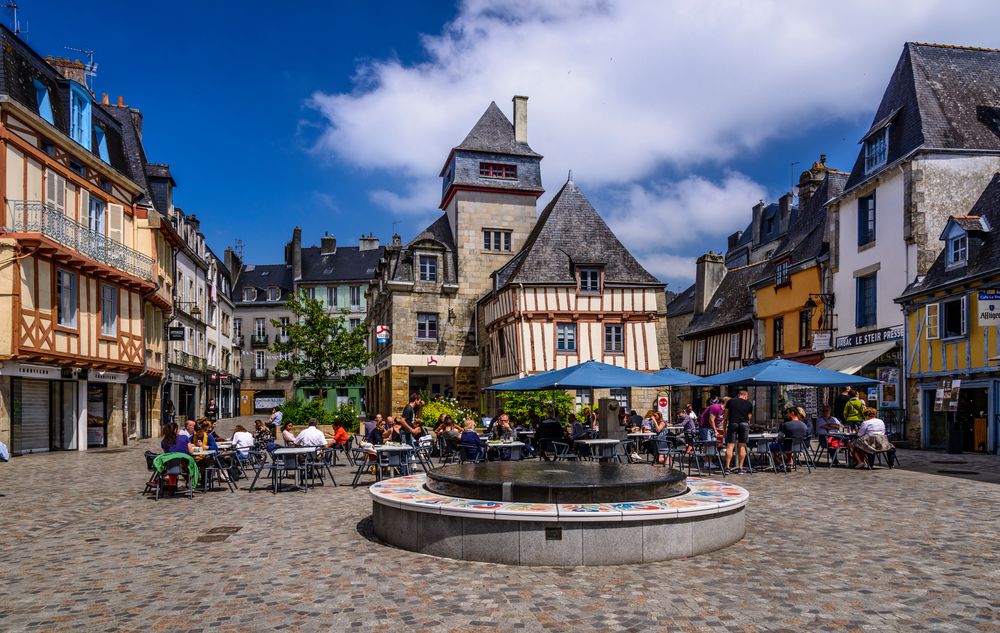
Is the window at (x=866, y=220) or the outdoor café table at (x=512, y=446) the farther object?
the window at (x=866, y=220)

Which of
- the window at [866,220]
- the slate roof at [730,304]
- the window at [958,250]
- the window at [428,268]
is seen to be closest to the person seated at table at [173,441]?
the window at [958,250]

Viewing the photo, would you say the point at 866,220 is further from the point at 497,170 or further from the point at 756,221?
the point at 756,221

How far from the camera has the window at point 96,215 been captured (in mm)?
21016

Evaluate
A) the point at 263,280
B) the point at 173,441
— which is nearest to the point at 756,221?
the point at 263,280

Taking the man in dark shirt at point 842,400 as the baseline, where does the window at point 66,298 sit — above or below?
above

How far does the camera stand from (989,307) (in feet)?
51.0

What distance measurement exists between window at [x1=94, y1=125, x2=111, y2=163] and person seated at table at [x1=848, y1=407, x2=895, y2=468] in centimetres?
1986

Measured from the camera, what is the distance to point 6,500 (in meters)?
10.5

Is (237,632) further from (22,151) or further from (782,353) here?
(782,353)

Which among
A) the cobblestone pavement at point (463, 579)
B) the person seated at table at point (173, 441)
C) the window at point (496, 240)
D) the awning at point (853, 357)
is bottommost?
the cobblestone pavement at point (463, 579)

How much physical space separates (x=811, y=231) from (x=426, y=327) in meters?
14.4

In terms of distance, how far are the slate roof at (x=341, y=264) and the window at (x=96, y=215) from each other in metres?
33.8

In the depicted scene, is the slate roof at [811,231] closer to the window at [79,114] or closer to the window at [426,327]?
the window at [426,327]

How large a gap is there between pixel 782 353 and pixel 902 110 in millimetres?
8813
